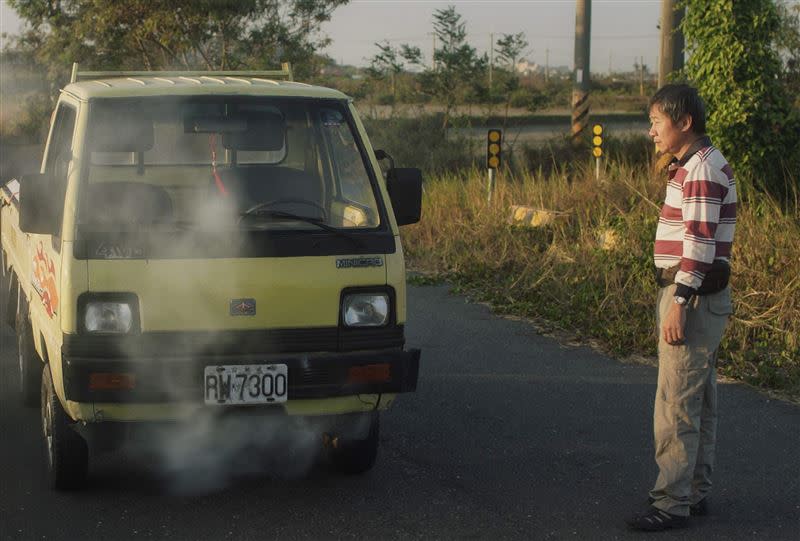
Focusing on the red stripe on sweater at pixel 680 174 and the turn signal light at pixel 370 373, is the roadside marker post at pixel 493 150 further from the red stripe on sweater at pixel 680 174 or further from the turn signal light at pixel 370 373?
the red stripe on sweater at pixel 680 174

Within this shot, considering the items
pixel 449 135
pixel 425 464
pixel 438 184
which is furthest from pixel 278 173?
pixel 449 135

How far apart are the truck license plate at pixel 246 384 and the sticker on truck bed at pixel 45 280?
2.65ft

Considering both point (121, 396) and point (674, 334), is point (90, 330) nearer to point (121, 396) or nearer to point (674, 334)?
point (121, 396)

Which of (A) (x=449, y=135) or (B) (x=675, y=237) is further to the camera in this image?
(A) (x=449, y=135)

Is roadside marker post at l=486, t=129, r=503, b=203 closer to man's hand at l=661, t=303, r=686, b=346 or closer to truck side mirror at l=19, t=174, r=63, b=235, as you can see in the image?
truck side mirror at l=19, t=174, r=63, b=235

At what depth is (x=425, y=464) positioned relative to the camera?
616 centimetres

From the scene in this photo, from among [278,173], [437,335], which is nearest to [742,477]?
[278,173]

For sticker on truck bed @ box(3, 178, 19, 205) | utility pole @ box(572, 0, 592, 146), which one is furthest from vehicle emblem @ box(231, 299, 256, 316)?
utility pole @ box(572, 0, 592, 146)

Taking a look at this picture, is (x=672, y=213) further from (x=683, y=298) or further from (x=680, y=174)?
(x=683, y=298)

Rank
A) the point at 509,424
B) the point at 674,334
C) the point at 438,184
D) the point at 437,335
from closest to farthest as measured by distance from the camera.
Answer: the point at 674,334 → the point at 509,424 → the point at 437,335 → the point at 438,184

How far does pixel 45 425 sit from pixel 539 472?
97.1 inches

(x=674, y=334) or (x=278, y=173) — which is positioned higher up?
(x=278, y=173)

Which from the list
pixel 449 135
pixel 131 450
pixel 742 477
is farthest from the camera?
pixel 449 135

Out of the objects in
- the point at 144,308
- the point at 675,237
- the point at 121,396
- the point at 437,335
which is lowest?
the point at 437,335
